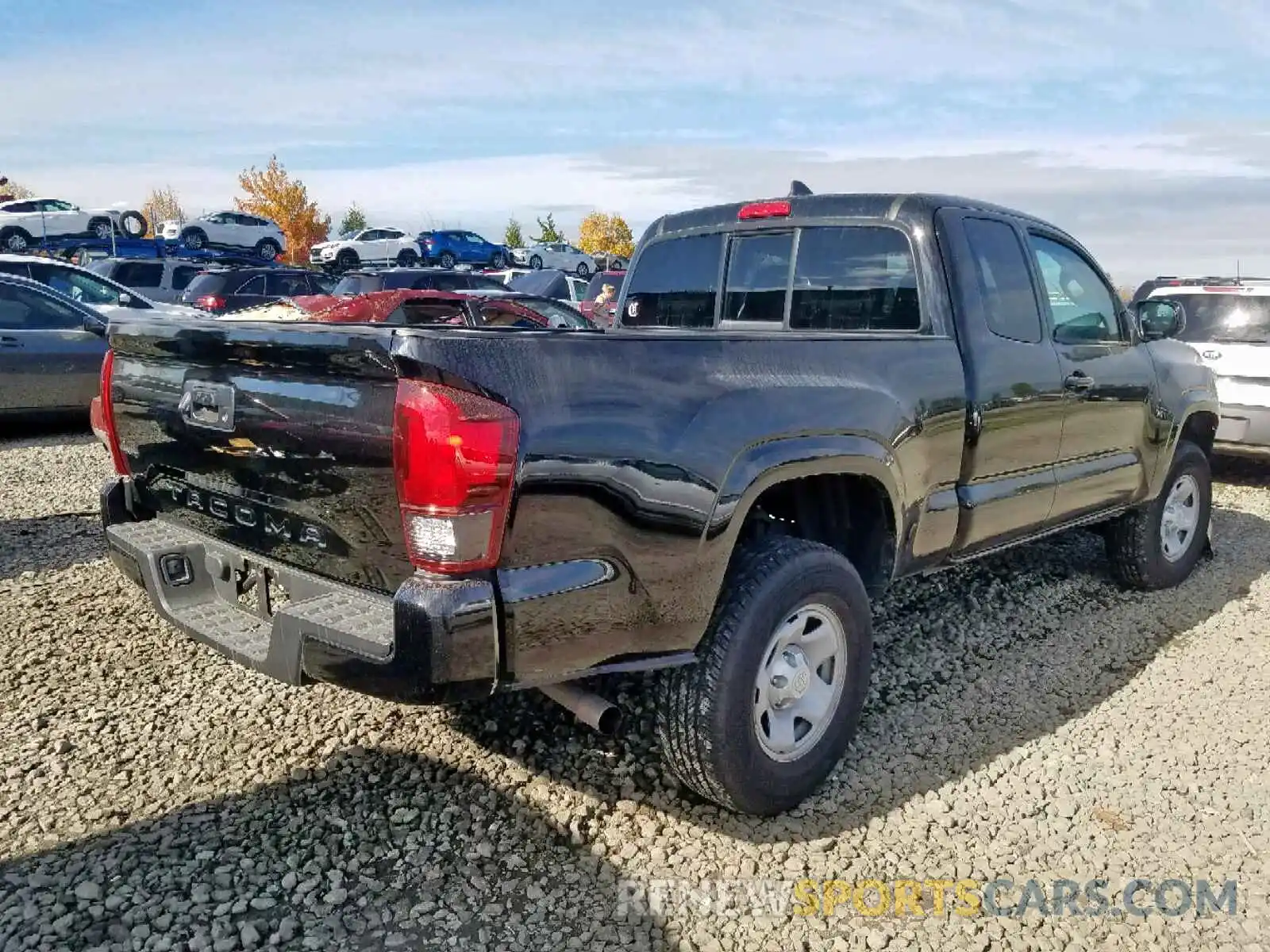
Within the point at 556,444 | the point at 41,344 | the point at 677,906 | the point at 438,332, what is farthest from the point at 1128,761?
the point at 41,344

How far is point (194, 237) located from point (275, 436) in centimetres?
3590

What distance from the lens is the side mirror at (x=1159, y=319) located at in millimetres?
4797

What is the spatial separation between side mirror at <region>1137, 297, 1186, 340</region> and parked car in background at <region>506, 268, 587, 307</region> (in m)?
15.0

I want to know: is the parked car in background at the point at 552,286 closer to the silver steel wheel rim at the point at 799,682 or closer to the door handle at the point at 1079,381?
the door handle at the point at 1079,381

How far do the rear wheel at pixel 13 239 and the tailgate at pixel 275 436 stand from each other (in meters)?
31.6

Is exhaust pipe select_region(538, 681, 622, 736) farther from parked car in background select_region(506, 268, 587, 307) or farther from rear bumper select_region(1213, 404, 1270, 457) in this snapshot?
parked car in background select_region(506, 268, 587, 307)

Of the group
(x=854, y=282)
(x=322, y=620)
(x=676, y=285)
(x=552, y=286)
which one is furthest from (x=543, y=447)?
(x=552, y=286)

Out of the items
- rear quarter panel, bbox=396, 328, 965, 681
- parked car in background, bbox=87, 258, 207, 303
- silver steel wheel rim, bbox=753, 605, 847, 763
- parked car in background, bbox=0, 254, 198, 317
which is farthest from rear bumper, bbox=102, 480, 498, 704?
parked car in background, bbox=87, 258, 207, 303

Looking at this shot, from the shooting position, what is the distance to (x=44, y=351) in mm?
8820

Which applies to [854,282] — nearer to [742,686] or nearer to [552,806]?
[742,686]

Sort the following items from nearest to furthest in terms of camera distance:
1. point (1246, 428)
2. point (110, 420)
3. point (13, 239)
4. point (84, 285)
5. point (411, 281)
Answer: point (110, 420), point (1246, 428), point (84, 285), point (411, 281), point (13, 239)

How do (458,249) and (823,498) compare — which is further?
(458,249)

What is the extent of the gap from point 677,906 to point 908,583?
3.06 m

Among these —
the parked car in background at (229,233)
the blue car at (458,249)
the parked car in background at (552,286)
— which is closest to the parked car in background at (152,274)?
the parked car in background at (552,286)
